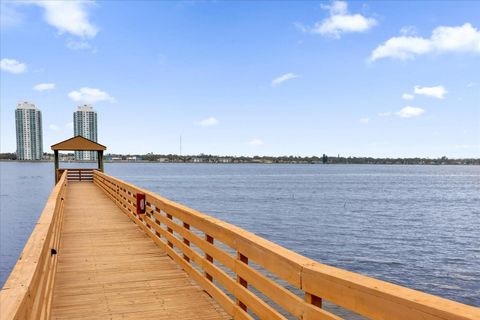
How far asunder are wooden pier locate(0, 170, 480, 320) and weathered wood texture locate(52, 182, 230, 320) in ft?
0.05

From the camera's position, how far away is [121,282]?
20.7 feet

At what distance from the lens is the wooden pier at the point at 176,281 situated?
2.48 meters

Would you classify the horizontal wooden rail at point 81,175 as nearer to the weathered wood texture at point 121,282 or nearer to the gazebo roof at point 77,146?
the gazebo roof at point 77,146

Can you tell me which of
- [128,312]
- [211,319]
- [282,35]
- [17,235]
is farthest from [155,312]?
[282,35]

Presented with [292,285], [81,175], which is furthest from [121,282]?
[81,175]

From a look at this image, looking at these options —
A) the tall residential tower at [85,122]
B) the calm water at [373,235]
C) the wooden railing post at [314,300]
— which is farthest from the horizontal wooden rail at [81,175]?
the tall residential tower at [85,122]

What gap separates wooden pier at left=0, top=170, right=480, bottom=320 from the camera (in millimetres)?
2479

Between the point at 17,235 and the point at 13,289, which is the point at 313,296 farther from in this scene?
the point at 17,235

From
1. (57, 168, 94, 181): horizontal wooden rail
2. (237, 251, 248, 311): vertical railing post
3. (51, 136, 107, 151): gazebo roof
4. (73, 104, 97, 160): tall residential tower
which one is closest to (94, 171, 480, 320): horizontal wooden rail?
(237, 251, 248, 311): vertical railing post

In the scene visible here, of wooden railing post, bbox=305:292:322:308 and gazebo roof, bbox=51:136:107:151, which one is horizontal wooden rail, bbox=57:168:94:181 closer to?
gazebo roof, bbox=51:136:107:151

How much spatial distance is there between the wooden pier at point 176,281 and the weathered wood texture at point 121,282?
0.01 meters

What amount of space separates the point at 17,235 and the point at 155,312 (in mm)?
26237

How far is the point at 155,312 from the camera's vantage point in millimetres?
5051

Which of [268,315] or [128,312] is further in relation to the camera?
[128,312]
